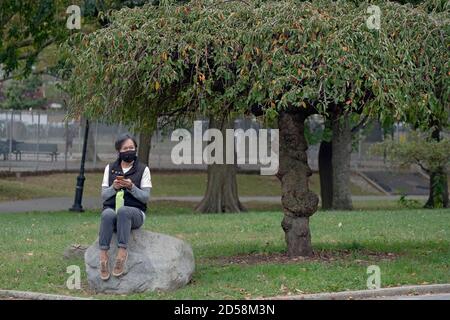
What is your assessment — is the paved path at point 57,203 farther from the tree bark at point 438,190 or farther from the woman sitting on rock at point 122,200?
the woman sitting on rock at point 122,200

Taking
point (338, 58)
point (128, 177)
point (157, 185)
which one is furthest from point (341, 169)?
point (128, 177)

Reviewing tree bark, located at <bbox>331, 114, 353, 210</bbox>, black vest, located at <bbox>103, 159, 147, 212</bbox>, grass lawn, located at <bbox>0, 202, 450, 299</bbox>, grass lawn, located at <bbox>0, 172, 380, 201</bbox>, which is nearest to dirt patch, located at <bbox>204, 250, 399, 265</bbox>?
grass lawn, located at <bbox>0, 202, 450, 299</bbox>

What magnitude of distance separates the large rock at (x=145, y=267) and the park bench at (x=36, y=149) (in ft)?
93.9

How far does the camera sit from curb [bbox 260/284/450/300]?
11391 mm

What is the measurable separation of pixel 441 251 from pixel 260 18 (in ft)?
16.3

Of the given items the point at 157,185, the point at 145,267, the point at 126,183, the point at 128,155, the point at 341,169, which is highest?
the point at 128,155

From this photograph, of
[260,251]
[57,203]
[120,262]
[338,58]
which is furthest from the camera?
[57,203]

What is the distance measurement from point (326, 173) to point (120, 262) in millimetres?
18934

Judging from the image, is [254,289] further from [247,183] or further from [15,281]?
[247,183]

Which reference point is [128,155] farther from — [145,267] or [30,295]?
[30,295]

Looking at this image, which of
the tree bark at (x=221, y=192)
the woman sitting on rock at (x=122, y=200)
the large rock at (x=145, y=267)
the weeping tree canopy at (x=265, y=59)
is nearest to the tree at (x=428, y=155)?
the tree bark at (x=221, y=192)

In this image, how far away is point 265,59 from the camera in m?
12.3

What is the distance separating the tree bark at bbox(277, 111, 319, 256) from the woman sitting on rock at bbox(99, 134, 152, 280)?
9.25 ft

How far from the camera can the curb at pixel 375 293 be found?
11.4 metres
